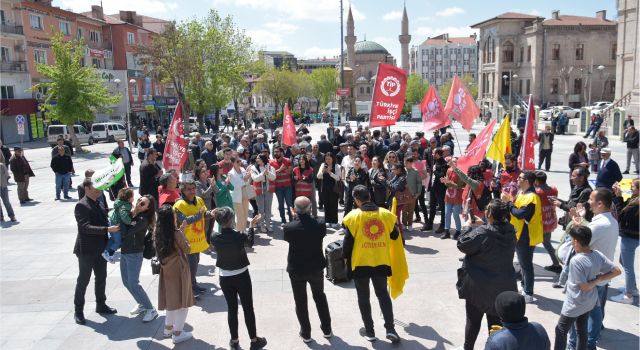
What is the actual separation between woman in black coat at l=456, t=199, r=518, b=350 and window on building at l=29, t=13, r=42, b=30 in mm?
49423

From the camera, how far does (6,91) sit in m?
42.0

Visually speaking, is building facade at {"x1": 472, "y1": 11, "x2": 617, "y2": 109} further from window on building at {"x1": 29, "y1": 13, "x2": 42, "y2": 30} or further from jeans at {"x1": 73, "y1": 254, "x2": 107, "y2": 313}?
jeans at {"x1": 73, "y1": 254, "x2": 107, "y2": 313}

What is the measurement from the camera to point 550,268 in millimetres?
8078

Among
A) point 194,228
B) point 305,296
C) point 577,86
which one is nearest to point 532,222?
point 305,296

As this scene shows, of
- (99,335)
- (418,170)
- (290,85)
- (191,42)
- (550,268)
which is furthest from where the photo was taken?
(290,85)

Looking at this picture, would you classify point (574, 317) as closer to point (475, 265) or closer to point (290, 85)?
point (475, 265)

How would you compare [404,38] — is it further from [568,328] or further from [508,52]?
[568,328]

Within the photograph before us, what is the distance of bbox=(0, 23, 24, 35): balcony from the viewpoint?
4182cm

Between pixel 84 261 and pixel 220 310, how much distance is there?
182 cm

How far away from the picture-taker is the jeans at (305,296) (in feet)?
18.8

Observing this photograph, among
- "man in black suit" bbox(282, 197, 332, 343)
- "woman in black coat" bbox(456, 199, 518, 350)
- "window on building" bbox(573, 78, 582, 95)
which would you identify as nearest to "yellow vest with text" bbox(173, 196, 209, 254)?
"man in black suit" bbox(282, 197, 332, 343)

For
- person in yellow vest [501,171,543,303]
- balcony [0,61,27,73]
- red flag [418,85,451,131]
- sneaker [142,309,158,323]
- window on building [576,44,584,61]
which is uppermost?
window on building [576,44,584,61]

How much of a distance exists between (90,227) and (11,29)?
44.1 m

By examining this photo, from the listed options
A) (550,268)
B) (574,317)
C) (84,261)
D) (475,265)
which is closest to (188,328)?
(84,261)
